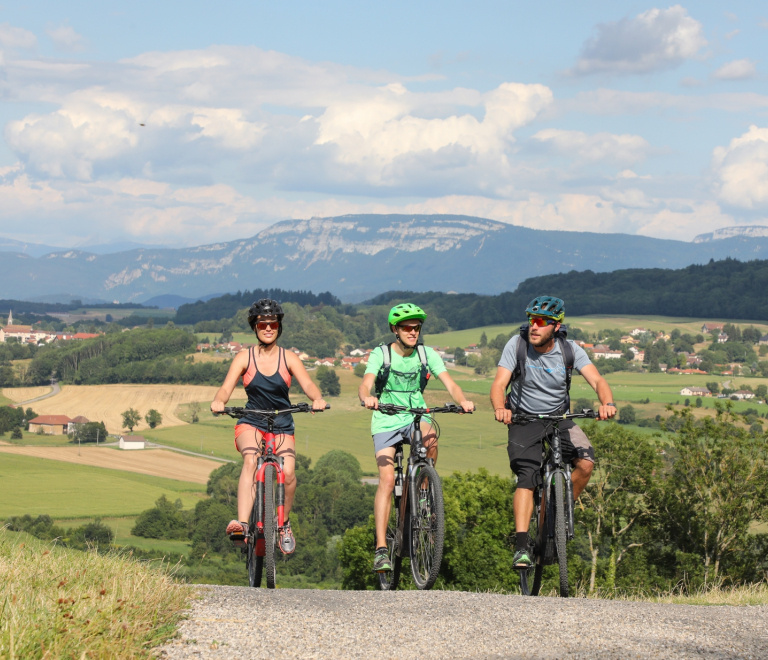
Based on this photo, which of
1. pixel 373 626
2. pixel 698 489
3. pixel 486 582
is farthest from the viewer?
pixel 698 489

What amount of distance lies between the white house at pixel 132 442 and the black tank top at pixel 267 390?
107m

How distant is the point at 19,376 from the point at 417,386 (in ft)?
587

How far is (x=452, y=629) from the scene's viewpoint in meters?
5.20

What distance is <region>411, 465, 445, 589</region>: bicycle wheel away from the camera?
7.06m

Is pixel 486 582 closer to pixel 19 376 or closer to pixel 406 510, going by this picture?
pixel 406 510

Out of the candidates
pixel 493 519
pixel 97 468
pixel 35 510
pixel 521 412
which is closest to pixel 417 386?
pixel 521 412

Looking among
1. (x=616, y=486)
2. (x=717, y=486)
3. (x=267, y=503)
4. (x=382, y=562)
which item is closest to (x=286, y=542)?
(x=267, y=503)

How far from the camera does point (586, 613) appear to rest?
18.9ft

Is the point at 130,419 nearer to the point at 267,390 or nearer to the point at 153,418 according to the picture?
the point at 153,418

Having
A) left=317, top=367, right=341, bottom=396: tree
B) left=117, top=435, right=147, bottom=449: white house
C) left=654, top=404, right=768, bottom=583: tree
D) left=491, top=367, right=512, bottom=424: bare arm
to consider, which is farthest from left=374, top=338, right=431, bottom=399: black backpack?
left=317, top=367, right=341, bottom=396: tree

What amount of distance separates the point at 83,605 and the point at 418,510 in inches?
132

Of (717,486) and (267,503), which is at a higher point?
(267,503)

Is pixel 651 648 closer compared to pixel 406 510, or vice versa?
pixel 651 648

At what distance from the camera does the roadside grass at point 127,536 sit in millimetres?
63009
